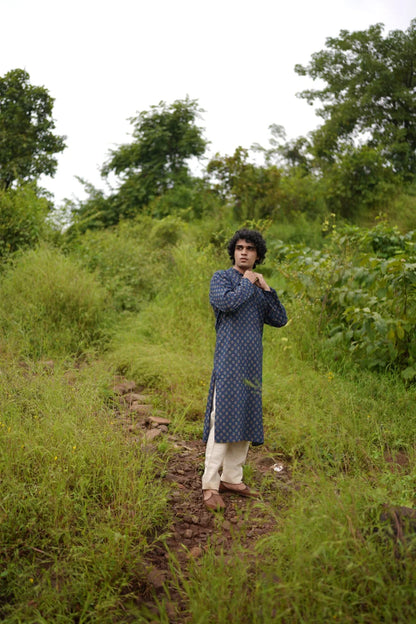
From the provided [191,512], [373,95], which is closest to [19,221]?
[191,512]

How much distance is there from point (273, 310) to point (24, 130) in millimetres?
13087

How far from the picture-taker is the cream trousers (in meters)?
3.38

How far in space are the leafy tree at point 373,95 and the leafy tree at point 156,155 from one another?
3.74 meters

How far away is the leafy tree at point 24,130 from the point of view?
13759 mm

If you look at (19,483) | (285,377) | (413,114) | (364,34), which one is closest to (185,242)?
(285,377)

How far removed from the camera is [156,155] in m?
14.7

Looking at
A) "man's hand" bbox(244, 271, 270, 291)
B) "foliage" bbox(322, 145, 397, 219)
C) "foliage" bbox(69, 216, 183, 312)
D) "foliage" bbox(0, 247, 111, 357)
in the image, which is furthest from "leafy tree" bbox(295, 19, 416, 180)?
"man's hand" bbox(244, 271, 270, 291)

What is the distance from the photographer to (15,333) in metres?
6.18

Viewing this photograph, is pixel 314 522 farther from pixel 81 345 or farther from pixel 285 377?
pixel 81 345

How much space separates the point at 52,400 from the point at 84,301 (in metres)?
3.19

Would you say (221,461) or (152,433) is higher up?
(221,461)

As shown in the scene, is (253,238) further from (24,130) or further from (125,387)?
(24,130)

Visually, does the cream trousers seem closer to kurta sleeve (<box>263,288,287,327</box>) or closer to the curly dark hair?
kurta sleeve (<box>263,288,287,327</box>)

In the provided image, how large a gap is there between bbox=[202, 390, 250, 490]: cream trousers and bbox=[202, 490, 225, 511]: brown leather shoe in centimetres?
5
